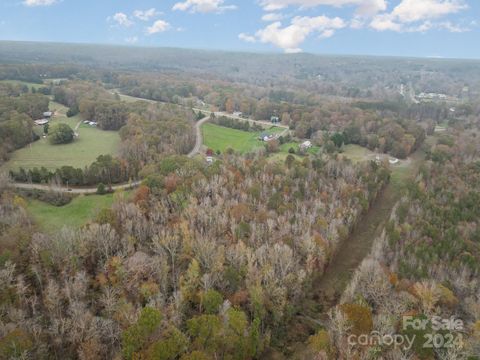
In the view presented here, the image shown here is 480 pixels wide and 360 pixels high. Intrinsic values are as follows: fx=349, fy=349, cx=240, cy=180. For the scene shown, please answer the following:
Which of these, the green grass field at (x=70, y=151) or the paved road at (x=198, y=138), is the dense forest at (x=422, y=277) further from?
the green grass field at (x=70, y=151)

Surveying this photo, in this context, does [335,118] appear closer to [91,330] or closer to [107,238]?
[107,238]

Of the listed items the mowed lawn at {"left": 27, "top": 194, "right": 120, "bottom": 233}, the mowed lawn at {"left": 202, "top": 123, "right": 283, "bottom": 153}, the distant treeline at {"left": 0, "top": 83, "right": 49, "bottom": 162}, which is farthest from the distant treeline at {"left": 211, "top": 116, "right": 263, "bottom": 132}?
the mowed lawn at {"left": 27, "top": 194, "right": 120, "bottom": 233}

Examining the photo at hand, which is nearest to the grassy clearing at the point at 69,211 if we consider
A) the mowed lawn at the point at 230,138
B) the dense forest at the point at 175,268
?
the dense forest at the point at 175,268

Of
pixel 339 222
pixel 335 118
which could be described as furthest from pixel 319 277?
pixel 335 118

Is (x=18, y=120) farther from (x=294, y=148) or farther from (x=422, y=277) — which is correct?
(x=422, y=277)

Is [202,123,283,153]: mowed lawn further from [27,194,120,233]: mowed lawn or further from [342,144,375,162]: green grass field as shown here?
[27,194,120,233]: mowed lawn

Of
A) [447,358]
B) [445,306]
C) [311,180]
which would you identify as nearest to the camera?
[447,358]
